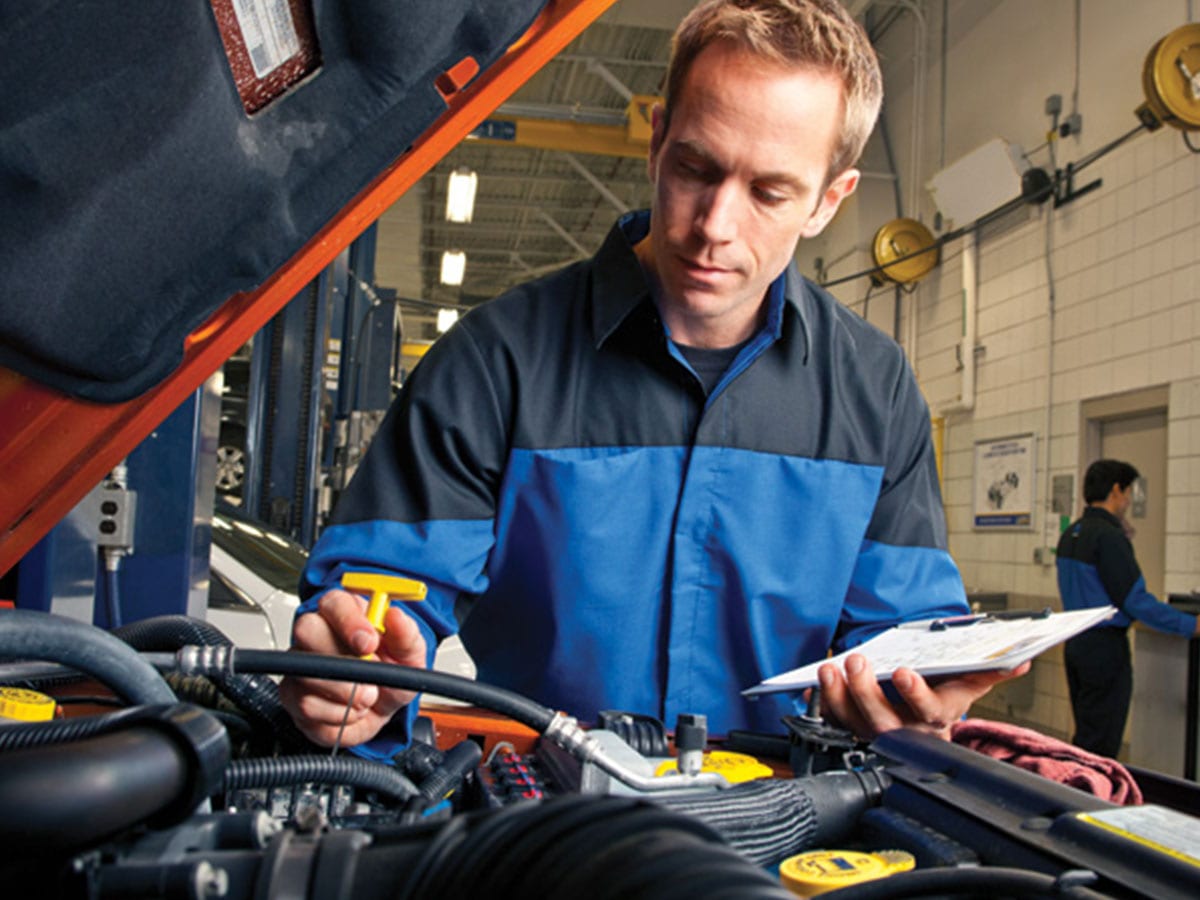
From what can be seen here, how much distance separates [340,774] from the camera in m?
0.67

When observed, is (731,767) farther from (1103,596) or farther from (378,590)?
Result: (1103,596)

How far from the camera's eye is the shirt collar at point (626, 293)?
142 centimetres

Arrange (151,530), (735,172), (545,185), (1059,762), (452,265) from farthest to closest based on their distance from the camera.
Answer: (452,265) → (545,185) → (151,530) → (735,172) → (1059,762)

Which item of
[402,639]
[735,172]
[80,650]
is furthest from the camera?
[735,172]

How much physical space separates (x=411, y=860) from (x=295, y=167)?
546mm

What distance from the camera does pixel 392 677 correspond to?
2.16 feet

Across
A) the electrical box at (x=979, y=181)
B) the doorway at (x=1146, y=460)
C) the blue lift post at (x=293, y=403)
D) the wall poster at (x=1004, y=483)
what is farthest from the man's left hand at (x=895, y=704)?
the electrical box at (x=979, y=181)

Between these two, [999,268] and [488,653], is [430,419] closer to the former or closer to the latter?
[488,653]

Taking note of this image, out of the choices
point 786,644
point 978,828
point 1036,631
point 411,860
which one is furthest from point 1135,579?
point 411,860

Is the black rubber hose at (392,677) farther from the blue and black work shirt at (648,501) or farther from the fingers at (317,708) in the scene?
the blue and black work shirt at (648,501)

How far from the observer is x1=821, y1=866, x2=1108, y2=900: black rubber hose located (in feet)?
1.63

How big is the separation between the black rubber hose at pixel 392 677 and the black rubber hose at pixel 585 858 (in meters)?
0.29

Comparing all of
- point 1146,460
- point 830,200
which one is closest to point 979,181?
point 1146,460

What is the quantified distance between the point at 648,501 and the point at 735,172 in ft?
1.49
